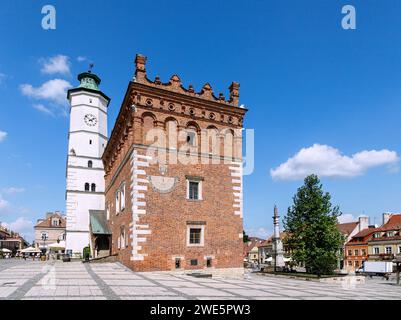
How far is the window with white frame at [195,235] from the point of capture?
2323 centimetres

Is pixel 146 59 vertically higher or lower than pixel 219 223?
higher

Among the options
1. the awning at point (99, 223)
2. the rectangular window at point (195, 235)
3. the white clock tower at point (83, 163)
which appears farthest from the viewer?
the white clock tower at point (83, 163)

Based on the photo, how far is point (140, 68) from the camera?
23.2 m

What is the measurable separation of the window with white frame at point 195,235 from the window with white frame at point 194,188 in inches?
75.6

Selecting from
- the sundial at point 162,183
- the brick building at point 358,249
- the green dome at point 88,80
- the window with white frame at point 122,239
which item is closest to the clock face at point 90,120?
the green dome at point 88,80

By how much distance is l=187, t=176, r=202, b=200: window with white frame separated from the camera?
23.9 meters

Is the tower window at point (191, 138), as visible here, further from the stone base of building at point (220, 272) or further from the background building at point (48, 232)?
the background building at point (48, 232)

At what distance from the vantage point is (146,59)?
23.7 metres

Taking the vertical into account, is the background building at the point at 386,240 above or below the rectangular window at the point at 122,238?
below

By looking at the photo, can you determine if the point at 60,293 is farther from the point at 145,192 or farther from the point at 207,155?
the point at 207,155

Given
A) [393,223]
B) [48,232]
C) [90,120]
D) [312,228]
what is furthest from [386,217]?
[48,232]

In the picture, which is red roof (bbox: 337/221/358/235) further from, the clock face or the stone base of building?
the clock face
